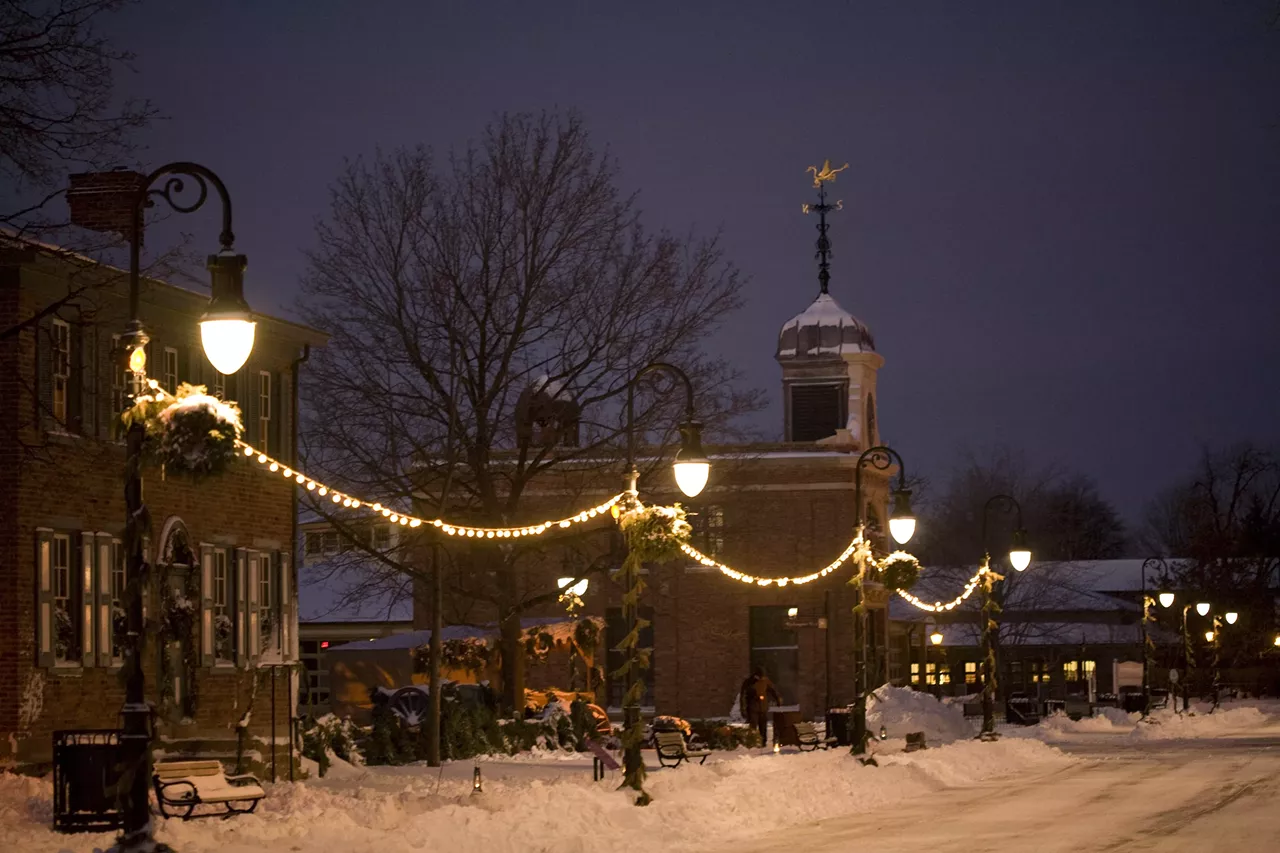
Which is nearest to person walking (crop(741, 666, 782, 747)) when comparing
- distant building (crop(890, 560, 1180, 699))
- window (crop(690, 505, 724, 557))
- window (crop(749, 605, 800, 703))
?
window (crop(690, 505, 724, 557))

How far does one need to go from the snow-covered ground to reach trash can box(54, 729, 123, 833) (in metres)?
0.20

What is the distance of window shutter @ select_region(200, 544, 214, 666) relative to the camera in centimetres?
2920

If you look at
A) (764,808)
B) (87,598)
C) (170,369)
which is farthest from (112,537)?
(764,808)

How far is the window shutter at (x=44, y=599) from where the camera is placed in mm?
25062

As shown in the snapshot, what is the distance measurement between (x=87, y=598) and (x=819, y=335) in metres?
50.2

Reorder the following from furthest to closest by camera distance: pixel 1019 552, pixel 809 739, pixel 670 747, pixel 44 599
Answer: pixel 1019 552, pixel 809 739, pixel 670 747, pixel 44 599

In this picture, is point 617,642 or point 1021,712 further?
point 617,642

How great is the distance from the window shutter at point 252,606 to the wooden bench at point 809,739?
12562 mm

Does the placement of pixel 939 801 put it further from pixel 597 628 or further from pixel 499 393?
pixel 597 628

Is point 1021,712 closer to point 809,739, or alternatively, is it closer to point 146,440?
point 809,739

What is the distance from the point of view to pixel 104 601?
26.8 m

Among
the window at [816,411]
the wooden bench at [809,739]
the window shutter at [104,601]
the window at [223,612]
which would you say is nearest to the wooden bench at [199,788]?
the window shutter at [104,601]

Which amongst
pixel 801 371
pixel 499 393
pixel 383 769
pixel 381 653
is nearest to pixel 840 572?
pixel 801 371

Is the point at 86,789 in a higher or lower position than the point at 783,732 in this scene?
higher
